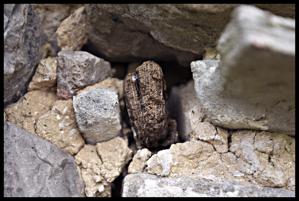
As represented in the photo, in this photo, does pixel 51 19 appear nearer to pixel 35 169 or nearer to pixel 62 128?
pixel 62 128

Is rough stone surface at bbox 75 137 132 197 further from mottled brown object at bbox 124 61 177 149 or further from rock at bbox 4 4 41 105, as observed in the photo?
rock at bbox 4 4 41 105

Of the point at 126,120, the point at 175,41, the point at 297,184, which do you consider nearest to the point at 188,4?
the point at 175,41

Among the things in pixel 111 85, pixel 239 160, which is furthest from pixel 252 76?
pixel 111 85

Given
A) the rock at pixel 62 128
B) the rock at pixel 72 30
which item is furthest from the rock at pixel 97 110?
the rock at pixel 72 30

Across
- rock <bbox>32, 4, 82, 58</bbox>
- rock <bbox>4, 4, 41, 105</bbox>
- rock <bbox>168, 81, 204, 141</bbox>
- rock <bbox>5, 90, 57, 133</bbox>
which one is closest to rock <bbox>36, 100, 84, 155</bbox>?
rock <bbox>5, 90, 57, 133</bbox>

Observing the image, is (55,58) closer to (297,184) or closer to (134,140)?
(134,140)

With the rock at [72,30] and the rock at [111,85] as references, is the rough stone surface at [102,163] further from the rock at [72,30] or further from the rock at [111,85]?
the rock at [72,30]
